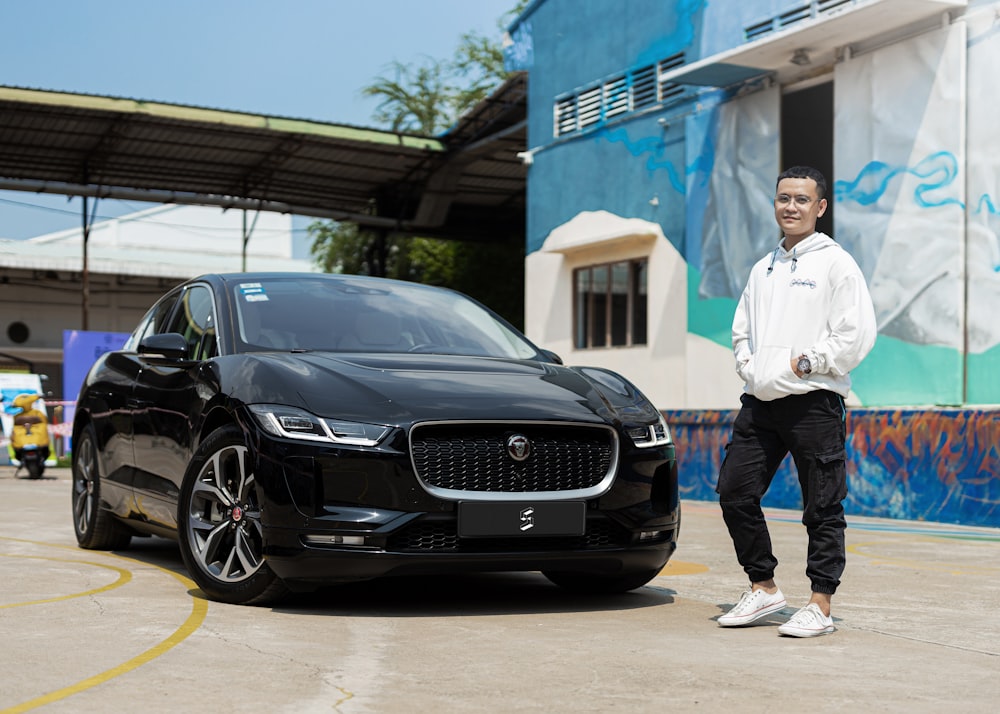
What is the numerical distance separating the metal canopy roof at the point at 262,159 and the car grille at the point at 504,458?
2021 cm

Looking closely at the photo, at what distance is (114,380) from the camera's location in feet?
25.4

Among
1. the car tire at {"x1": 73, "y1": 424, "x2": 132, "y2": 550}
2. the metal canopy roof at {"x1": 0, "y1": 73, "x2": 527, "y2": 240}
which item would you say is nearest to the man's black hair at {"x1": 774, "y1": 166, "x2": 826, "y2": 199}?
the car tire at {"x1": 73, "y1": 424, "x2": 132, "y2": 550}

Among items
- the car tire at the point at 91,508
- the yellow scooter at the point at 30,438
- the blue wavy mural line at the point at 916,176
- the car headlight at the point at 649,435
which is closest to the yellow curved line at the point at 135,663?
the car headlight at the point at 649,435

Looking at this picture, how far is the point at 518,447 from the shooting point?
5.45 m

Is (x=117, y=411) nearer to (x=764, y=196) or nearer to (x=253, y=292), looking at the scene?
(x=253, y=292)

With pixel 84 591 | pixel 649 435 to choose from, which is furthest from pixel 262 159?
pixel 649 435

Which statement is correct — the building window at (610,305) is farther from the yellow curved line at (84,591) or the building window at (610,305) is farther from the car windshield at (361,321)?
the yellow curved line at (84,591)

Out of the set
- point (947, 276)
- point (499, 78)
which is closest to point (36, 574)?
point (947, 276)

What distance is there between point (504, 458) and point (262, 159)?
24118 millimetres

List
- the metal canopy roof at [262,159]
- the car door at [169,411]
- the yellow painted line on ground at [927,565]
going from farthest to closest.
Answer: the metal canopy roof at [262,159] → the yellow painted line on ground at [927,565] → the car door at [169,411]

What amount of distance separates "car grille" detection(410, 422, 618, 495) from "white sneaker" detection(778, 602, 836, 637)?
3.27 ft

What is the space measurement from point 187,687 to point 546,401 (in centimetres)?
223

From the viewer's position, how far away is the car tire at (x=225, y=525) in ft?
18.2

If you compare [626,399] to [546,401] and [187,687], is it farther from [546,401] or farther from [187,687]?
[187,687]
